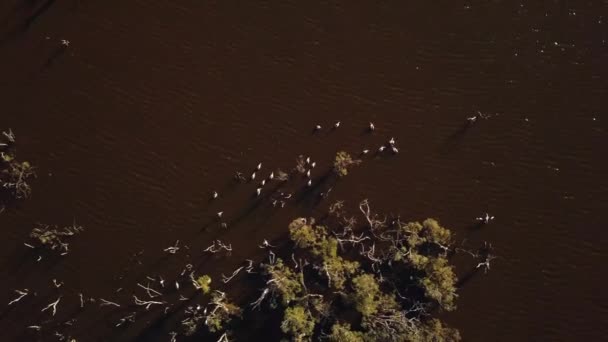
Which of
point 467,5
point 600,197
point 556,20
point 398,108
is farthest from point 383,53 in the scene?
point 600,197

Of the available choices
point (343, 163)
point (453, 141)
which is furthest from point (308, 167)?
point (453, 141)

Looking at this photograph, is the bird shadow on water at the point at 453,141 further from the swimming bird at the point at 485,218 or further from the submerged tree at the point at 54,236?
the submerged tree at the point at 54,236

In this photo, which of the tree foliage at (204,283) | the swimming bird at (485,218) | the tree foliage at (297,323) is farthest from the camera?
the swimming bird at (485,218)

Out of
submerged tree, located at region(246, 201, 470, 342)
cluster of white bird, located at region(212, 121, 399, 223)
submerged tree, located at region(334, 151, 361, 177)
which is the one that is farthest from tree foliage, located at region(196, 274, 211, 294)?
submerged tree, located at region(334, 151, 361, 177)

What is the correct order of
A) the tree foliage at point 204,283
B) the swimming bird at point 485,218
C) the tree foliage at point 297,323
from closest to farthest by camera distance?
the tree foliage at point 297,323 < the tree foliage at point 204,283 < the swimming bird at point 485,218

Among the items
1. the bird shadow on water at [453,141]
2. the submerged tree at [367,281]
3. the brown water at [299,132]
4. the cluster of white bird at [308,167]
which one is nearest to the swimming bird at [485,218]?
the brown water at [299,132]

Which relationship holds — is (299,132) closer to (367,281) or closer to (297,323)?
(367,281)

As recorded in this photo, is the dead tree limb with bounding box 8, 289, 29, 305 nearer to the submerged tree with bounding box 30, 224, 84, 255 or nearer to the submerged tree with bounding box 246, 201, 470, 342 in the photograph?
the submerged tree with bounding box 30, 224, 84, 255

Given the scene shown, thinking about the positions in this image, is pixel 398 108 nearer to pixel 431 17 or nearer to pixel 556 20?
pixel 431 17

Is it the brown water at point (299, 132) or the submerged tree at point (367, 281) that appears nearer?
the submerged tree at point (367, 281)
